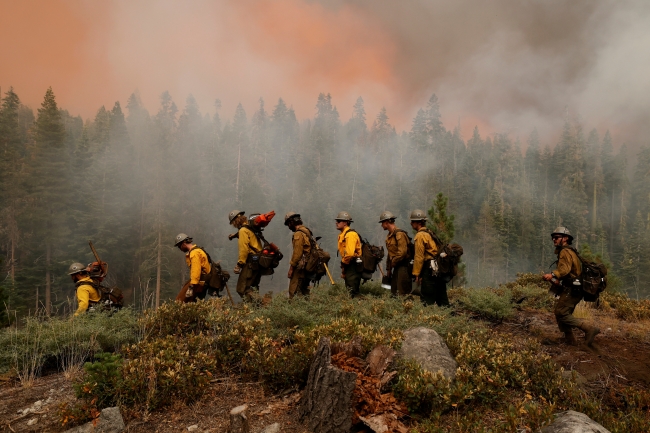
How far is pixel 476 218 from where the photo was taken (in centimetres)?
7106

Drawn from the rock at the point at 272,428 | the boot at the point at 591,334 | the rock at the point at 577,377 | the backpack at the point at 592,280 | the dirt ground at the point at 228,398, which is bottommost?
the dirt ground at the point at 228,398

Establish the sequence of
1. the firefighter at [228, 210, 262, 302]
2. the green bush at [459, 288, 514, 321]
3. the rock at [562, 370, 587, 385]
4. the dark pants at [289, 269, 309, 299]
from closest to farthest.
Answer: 1. the rock at [562, 370, 587, 385]
2. the green bush at [459, 288, 514, 321]
3. the firefighter at [228, 210, 262, 302]
4. the dark pants at [289, 269, 309, 299]

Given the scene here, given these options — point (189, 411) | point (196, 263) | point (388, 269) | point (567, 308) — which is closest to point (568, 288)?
point (567, 308)

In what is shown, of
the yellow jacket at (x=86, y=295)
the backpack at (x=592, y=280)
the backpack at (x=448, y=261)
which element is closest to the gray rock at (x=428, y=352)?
the backpack at (x=448, y=261)

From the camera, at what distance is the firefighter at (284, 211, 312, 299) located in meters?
8.94

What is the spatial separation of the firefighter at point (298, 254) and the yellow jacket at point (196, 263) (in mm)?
2038

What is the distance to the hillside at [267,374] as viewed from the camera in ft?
12.9

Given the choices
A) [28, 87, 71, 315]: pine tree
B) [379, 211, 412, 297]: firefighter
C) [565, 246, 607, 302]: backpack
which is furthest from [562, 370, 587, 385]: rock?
[28, 87, 71, 315]: pine tree

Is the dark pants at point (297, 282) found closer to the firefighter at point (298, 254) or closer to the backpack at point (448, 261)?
the firefighter at point (298, 254)

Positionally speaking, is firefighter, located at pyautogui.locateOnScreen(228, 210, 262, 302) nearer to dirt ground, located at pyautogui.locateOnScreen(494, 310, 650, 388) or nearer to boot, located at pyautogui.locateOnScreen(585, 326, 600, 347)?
dirt ground, located at pyautogui.locateOnScreen(494, 310, 650, 388)

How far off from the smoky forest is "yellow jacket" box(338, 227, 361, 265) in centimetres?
1045

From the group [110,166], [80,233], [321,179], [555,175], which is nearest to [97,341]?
[80,233]

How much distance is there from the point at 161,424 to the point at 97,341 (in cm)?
247

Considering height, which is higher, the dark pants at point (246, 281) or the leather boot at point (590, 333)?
the dark pants at point (246, 281)
